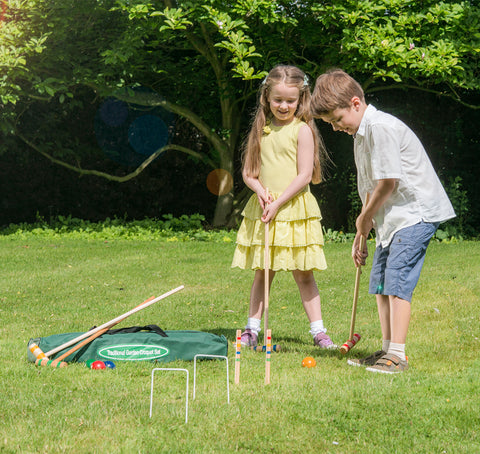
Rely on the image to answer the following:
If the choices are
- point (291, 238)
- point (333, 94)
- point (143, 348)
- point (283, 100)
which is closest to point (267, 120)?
point (283, 100)

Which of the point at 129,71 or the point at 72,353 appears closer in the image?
the point at 72,353

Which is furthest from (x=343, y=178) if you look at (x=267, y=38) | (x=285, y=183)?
(x=285, y=183)

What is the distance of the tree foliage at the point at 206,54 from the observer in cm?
907

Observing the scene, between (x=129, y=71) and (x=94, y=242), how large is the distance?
2856mm

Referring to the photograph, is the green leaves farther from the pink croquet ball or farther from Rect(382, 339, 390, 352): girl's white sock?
the pink croquet ball

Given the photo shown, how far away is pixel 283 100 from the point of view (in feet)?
14.3

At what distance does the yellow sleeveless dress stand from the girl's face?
8 cm

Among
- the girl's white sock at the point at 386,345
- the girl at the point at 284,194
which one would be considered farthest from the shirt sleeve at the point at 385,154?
the girl's white sock at the point at 386,345

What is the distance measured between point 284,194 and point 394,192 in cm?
88

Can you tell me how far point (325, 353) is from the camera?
4141 mm

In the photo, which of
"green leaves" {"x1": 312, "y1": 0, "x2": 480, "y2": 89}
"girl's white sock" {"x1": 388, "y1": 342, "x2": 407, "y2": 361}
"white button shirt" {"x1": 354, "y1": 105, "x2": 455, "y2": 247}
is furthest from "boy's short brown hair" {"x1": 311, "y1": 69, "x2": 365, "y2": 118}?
"green leaves" {"x1": 312, "y1": 0, "x2": 480, "y2": 89}

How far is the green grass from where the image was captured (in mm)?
2648

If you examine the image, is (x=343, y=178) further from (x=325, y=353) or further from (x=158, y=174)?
(x=325, y=353)

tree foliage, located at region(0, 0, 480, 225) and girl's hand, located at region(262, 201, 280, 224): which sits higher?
tree foliage, located at region(0, 0, 480, 225)
